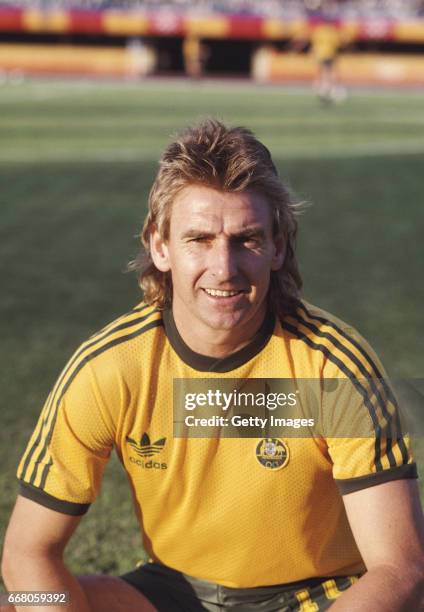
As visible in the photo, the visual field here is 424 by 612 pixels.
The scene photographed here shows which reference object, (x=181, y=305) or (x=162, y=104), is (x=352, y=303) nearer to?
(x=181, y=305)

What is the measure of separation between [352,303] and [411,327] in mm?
740

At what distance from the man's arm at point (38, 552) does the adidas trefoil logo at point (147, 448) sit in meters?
Result: 0.21

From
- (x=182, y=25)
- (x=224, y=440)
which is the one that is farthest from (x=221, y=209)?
(x=182, y=25)

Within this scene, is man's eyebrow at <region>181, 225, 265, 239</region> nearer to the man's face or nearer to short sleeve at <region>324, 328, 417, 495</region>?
the man's face

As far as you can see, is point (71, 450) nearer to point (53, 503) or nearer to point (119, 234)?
point (53, 503)

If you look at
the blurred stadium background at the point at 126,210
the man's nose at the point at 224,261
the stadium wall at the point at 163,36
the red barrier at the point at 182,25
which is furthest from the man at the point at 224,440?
the red barrier at the point at 182,25

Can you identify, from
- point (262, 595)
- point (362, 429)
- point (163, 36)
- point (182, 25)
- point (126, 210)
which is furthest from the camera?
point (163, 36)

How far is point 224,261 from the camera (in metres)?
2.10

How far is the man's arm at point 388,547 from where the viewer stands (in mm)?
1948

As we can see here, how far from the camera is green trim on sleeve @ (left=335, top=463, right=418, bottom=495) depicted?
80.0 inches

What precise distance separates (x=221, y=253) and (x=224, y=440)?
44cm

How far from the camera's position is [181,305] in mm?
2270

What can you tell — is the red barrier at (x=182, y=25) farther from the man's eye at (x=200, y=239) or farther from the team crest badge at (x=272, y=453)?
the team crest badge at (x=272, y=453)

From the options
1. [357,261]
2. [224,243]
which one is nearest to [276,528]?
[224,243]
